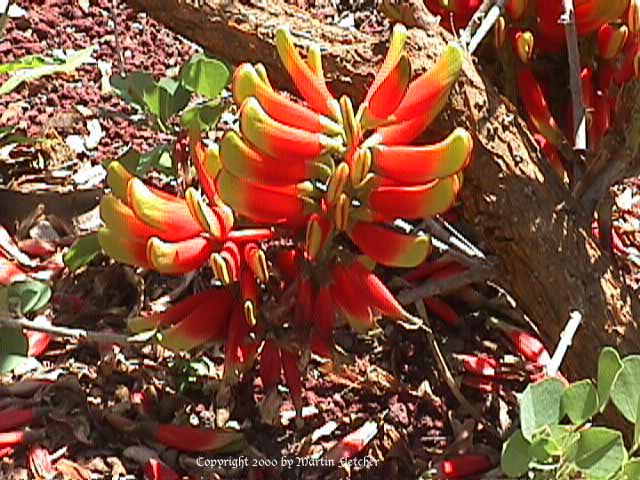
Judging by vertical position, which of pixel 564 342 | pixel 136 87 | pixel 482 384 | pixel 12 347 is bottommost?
pixel 12 347

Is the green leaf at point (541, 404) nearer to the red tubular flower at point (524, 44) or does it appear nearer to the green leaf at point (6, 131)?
the red tubular flower at point (524, 44)

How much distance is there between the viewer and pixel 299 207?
1.23 metres

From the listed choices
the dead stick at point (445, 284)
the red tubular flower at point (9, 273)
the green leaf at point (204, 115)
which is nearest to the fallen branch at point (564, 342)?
the dead stick at point (445, 284)

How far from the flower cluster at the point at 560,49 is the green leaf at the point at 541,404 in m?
0.46

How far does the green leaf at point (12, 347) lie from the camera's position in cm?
146

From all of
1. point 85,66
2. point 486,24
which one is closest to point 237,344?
point 486,24

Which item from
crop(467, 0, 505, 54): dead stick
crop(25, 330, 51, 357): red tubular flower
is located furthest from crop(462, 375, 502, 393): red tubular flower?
crop(25, 330, 51, 357): red tubular flower

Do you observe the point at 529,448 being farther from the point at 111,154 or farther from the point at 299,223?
the point at 111,154

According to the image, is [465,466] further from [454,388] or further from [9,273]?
[9,273]

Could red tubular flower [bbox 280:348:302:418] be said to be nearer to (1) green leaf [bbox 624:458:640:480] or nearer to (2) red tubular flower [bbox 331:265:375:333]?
(2) red tubular flower [bbox 331:265:375:333]

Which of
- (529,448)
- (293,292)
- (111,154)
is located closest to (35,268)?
(111,154)

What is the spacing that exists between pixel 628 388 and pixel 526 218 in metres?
0.31

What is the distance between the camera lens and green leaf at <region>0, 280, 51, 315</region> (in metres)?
1.48

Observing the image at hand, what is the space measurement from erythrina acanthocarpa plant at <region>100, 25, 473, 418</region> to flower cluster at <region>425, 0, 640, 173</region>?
1.03ft
